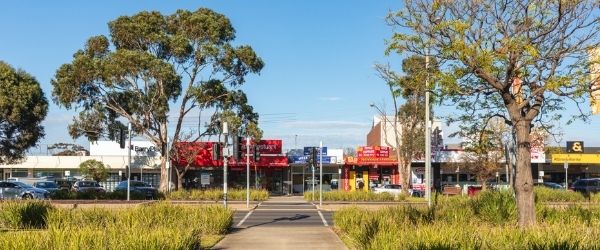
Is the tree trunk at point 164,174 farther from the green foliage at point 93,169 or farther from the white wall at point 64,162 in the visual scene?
the white wall at point 64,162

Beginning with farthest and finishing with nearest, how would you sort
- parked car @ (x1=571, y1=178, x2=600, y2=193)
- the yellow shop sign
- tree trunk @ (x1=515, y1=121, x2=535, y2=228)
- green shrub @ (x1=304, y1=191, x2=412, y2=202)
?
the yellow shop sign → parked car @ (x1=571, y1=178, x2=600, y2=193) → green shrub @ (x1=304, y1=191, x2=412, y2=202) → tree trunk @ (x1=515, y1=121, x2=535, y2=228)

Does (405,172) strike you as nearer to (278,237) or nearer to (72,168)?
(72,168)

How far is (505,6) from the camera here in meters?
15.7

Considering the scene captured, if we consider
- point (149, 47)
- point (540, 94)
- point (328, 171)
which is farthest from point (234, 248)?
point (328, 171)

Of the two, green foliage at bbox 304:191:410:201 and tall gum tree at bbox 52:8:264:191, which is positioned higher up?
tall gum tree at bbox 52:8:264:191

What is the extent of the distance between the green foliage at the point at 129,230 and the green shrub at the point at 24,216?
432 millimetres

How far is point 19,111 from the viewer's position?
4375cm

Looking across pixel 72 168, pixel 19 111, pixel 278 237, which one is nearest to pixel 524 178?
pixel 278 237

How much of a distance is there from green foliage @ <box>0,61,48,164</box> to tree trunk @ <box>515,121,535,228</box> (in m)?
35.6

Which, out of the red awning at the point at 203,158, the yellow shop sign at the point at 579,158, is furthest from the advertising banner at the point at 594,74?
the yellow shop sign at the point at 579,158

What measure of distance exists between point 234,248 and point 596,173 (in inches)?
2381

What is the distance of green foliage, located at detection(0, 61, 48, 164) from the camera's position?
1711 inches

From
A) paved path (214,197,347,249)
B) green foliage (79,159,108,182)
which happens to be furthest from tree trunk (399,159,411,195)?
paved path (214,197,347,249)

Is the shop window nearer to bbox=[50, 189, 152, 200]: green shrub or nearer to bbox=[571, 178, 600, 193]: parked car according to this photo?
bbox=[50, 189, 152, 200]: green shrub
